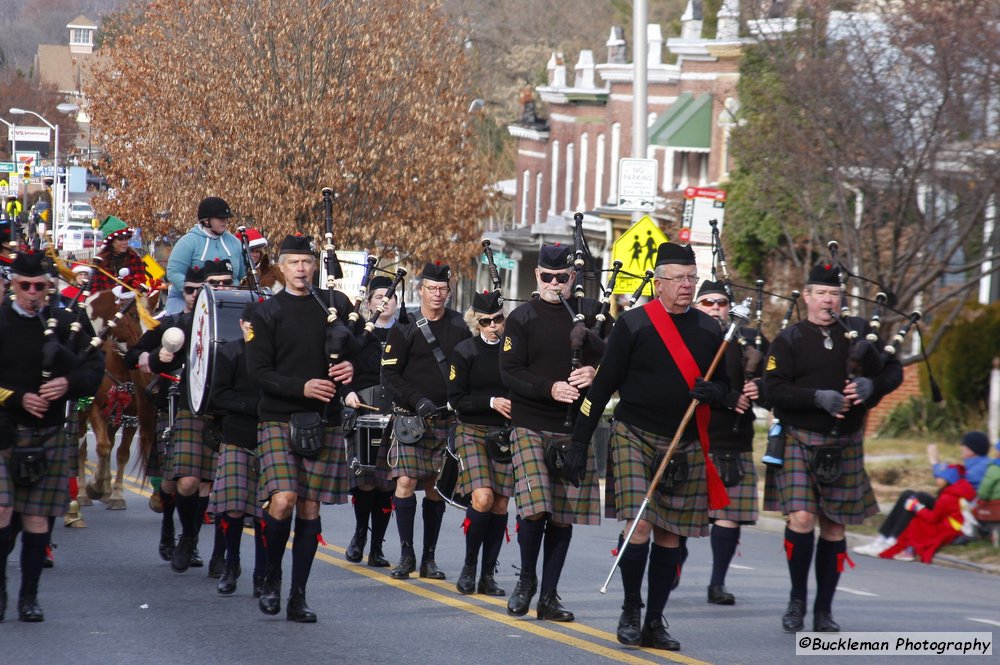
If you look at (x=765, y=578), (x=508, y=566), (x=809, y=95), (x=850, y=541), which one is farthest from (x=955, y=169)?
(x=508, y=566)

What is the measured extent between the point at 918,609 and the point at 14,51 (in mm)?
58550

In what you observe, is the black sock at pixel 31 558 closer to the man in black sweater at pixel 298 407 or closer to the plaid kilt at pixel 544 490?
the man in black sweater at pixel 298 407

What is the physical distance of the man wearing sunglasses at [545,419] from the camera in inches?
359

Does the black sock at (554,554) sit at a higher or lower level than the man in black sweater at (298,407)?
lower

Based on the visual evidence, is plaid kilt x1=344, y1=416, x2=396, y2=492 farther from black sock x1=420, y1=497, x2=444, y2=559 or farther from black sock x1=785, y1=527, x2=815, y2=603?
black sock x1=785, y1=527, x2=815, y2=603

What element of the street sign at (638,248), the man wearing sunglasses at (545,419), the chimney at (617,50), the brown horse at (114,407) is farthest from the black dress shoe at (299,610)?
the chimney at (617,50)

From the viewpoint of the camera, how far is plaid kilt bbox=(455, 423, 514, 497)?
10039mm

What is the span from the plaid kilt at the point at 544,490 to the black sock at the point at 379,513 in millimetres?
2417

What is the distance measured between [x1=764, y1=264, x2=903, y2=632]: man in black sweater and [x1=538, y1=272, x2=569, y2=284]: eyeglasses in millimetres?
1302

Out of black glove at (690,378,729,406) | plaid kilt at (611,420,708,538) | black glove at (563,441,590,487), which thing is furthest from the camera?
black glove at (563,441,590,487)

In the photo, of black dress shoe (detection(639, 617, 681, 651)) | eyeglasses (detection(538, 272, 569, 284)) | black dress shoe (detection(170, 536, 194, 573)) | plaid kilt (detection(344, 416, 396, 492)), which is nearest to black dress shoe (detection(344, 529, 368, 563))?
plaid kilt (detection(344, 416, 396, 492))

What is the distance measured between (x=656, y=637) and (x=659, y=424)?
1151mm

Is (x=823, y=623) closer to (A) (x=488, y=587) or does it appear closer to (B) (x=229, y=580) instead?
(A) (x=488, y=587)

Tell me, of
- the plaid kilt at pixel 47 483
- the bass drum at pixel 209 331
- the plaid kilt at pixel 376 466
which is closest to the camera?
A: the plaid kilt at pixel 47 483
